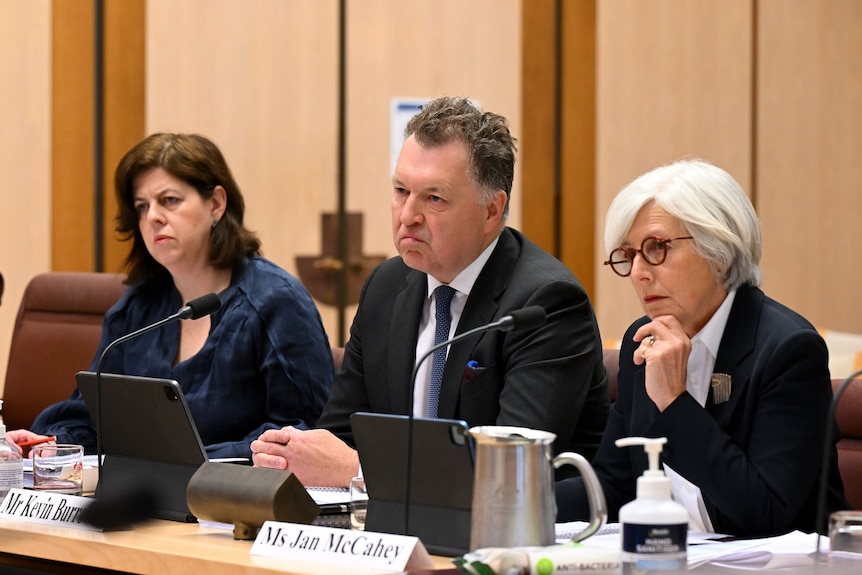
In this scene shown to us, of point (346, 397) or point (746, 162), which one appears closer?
point (346, 397)

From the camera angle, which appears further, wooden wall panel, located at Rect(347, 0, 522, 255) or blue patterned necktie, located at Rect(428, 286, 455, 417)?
wooden wall panel, located at Rect(347, 0, 522, 255)

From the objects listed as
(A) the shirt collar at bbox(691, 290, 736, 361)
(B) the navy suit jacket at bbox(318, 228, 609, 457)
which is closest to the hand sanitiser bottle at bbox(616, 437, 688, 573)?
(A) the shirt collar at bbox(691, 290, 736, 361)

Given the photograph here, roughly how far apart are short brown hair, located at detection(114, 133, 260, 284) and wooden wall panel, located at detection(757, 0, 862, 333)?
4271 millimetres

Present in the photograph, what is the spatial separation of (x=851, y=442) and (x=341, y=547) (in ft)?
3.99

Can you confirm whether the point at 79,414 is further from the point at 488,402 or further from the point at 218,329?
the point at 488,402

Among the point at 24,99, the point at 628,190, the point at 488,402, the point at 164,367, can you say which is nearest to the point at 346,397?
the point at 488,402

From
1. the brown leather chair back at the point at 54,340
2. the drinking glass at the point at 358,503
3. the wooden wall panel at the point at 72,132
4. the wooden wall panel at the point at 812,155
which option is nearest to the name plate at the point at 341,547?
the drinking glass at the point at 358,503

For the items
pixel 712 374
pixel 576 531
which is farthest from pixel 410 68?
pixel 576 531

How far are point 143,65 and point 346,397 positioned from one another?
3.50 metres

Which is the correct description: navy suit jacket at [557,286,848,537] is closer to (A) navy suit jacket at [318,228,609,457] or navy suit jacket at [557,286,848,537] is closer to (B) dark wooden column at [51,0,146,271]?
(A) navy suit jacket at [318,228,609,457]

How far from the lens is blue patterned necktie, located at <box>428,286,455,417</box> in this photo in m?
2.65

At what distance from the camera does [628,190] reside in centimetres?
231

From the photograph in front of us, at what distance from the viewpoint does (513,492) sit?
1679 mm

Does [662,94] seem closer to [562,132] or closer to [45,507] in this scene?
[562,132]
